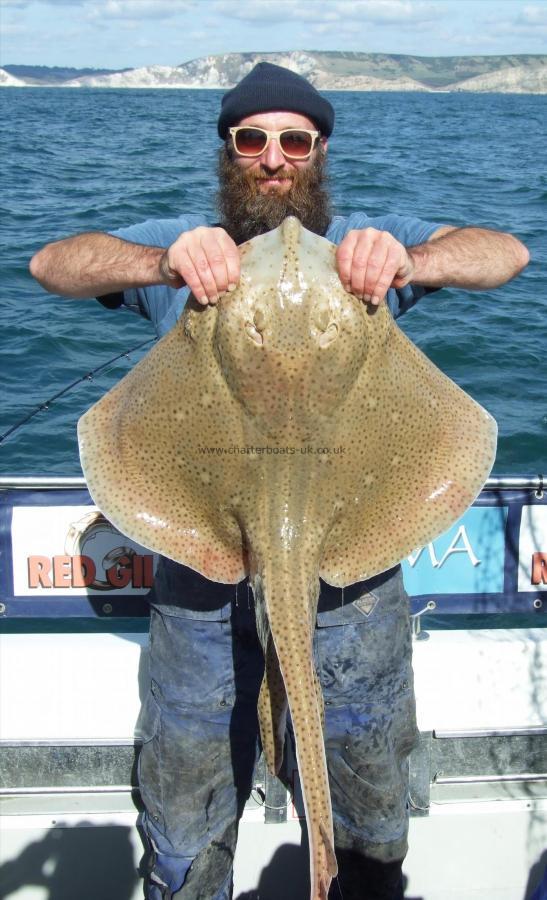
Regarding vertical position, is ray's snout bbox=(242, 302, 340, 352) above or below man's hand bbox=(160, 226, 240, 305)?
below

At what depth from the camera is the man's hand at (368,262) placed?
2348 mm

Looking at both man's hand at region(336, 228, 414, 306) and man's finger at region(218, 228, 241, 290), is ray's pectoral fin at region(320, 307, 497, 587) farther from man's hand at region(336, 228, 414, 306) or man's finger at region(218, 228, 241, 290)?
man's finger at region(218, 228, 241, 290)

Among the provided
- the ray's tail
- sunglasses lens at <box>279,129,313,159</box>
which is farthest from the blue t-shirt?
the ray's tail

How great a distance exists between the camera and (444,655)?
369cm

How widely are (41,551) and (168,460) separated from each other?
1.74 metres

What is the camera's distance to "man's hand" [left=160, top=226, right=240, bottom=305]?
2342 mm

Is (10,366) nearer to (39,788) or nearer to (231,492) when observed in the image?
(39,788)

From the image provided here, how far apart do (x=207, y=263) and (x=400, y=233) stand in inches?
47.4

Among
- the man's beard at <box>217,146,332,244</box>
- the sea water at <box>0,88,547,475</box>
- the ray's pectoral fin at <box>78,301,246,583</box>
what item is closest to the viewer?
the ray's pectoral fin at <box>78,301,246,583</box>

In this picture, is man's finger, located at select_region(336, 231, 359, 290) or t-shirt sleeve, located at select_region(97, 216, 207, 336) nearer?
man's finger, located at select_region(336, 231, 359, 290)

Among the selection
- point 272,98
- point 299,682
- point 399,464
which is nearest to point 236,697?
point 299,682

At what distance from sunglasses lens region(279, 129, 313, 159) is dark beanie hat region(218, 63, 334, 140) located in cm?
12

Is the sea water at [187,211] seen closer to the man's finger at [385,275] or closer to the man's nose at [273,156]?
the man's nose at [273,156]

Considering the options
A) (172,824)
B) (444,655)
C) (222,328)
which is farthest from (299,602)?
(444,655)
